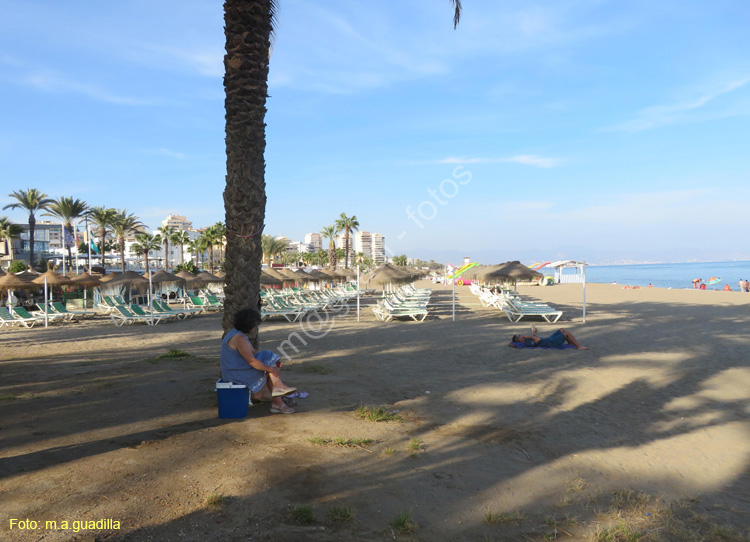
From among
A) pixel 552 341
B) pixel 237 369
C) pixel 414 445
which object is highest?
pixel 237 369

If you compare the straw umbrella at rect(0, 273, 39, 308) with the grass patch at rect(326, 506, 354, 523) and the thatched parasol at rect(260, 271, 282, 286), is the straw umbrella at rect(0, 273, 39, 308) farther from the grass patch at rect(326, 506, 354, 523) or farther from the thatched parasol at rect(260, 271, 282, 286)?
the grass patch at rect(326, 506, 354, 523)

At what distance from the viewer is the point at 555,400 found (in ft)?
20.2

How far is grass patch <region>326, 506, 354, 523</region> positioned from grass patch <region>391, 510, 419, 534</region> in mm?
275

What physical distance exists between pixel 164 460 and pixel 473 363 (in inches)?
235

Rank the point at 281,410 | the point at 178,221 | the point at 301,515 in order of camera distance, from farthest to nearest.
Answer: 1. the point at 178,221
2. the point at 281,410
3. the point at 301,515

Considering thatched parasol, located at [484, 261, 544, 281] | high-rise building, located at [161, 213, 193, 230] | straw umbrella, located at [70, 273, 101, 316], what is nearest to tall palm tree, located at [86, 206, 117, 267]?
straw umbrella, located at [70, 273, 101, 316]

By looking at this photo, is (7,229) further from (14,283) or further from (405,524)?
(405,524)

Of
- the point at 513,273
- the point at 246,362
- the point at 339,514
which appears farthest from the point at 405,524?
the point at 513,273

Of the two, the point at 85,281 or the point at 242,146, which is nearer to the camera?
the point at 242,146

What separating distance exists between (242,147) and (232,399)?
9.25 ft

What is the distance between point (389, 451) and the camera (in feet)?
12.8

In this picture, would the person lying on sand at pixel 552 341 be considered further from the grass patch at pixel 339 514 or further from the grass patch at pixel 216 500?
the grass patch at pixel 216 500

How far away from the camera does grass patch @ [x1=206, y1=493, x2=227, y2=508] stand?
9.34ft

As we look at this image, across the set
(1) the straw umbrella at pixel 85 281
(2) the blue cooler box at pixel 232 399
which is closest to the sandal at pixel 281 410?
(2) the blue cooler box at pixel 232 399
